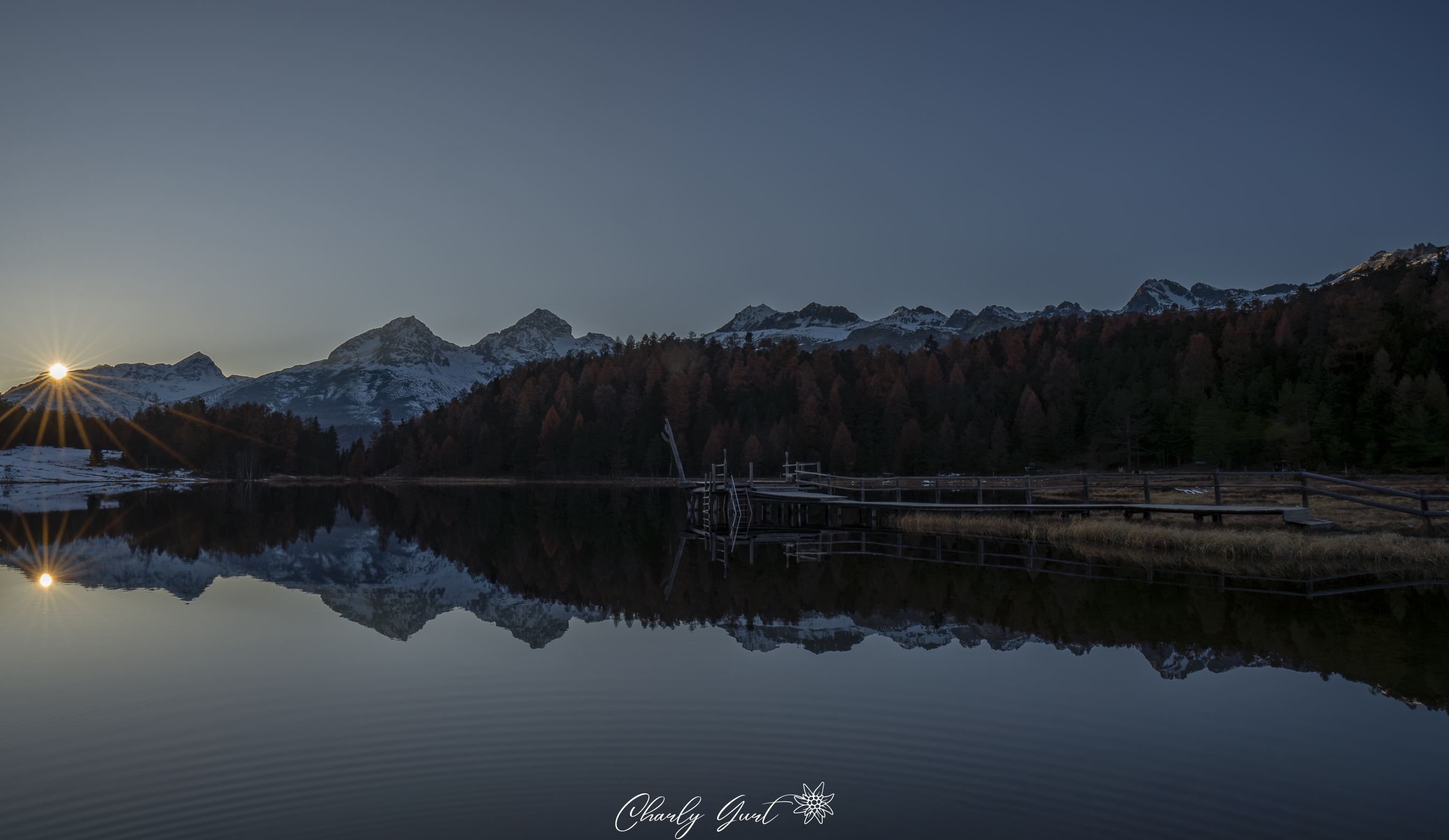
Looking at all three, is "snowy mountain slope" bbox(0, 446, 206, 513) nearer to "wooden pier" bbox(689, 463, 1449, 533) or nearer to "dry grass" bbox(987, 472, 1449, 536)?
"wooden pier" bbox(689, 463, 1449, 533)

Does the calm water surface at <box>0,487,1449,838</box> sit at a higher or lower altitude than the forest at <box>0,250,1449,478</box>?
lower

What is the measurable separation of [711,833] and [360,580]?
76.2 ft

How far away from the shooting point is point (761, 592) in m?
23.7

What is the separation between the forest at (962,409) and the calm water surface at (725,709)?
59.8 meters

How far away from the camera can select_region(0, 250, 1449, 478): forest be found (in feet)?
271

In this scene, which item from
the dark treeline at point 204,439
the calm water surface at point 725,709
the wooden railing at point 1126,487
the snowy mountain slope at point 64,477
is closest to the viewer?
the calm water surface at point 725,709

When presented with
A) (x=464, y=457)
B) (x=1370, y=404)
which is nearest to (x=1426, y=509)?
(x=1370, y=404)

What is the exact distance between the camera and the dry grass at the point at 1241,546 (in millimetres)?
24359

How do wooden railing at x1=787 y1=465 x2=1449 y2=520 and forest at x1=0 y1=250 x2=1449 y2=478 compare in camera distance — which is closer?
wooden railing at x1=787 y1=465 x2=1449 y2=520

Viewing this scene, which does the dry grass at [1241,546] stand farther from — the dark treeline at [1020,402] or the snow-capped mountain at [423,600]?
the dark treeline at [1020,402]

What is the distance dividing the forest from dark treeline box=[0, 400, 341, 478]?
42cm
